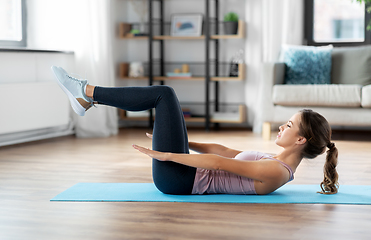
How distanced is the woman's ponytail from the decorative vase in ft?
9.32

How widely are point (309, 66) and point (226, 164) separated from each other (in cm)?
274

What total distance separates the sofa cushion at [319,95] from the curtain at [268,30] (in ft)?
2.69

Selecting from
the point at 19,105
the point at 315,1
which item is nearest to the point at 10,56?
the point at 19,105

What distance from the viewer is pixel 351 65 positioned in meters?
4.48


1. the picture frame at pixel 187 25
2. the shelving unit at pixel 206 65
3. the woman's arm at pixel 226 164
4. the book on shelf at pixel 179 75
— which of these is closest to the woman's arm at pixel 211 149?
the woman's arm at pixel 226 164

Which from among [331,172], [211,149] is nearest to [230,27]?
[211,149]

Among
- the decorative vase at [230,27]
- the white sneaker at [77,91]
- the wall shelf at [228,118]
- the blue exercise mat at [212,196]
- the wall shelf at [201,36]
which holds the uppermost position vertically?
the decorative vase at [230,27]

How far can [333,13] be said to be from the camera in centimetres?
496

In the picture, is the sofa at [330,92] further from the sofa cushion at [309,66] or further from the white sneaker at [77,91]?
the white sneaker at [77,91]

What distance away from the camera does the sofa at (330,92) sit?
3.94 metres

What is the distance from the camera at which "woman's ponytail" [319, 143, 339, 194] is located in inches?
80.7

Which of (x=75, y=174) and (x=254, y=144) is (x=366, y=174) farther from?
(x=75, y=174)

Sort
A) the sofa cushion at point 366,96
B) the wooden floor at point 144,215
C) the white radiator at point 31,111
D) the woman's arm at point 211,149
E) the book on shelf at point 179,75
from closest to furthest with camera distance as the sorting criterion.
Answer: the wooden floor at point 144,215 → the woman's arm at point 211,149 → the white radiator at point 31,111 → the sofa cushion at point 366,96 → the book on shelf at point 179,75

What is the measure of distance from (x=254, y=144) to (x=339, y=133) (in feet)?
3.93
